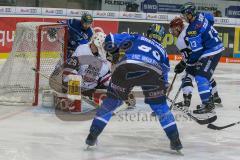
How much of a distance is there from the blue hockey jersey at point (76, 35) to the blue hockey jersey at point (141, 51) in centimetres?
266

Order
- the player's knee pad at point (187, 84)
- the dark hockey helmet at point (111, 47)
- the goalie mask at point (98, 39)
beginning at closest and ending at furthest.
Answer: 1. the dark hockey helmet at point (111, 47)
2. the goalie mask at point (98, 39)
3. the player's knee pad at point (187, 84)

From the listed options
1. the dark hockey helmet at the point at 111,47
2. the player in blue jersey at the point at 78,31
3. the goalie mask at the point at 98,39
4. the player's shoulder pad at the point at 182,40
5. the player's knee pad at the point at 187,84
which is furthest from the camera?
the player in blue jersey at the point at 78,31

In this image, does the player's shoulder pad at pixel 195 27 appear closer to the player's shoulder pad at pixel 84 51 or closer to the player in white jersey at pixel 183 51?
the player in white jersey at pixel 183 51

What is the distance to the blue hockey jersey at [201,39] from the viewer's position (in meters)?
6.07

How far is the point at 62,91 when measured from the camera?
6234mm

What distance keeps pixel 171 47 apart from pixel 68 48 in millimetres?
5907

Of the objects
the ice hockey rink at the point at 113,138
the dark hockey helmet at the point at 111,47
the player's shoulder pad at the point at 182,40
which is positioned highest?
the dark hockey helmet at the point at 111,47

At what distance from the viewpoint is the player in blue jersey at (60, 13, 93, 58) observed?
22.5 feet

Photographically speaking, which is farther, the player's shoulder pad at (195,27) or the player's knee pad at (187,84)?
the player's knee pad at (187,84)

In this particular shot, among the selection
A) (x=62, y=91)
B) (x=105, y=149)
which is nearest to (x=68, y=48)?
(x=62, y=91)

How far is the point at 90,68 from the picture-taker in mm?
6184

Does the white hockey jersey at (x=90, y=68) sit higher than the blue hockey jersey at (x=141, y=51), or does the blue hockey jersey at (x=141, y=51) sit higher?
the blue hockey jersey at (x=141, y=51)

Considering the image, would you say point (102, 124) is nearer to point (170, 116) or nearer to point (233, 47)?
point (170, 116)

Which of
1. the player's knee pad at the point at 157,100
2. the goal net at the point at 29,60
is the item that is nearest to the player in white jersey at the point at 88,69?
the goal net at the point at 29,60
